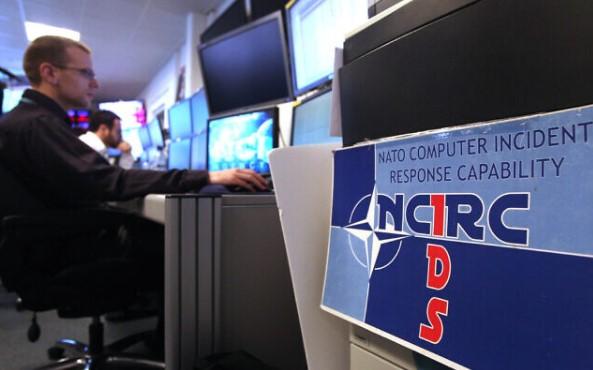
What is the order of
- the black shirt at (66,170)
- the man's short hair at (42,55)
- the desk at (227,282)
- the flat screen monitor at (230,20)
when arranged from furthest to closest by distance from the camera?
the flat screen monitor at (230,20) < the man's short hair at (42,55) < the black shirt at (66,170) < the desk at (227,282)

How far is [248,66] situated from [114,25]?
11.2 ft

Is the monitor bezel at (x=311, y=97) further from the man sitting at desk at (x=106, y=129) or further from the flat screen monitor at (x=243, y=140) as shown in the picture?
the man sitting at desk at (x=106, y=129)

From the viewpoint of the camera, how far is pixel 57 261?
3.74 ft

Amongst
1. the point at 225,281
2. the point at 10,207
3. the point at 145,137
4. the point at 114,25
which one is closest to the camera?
the point at 225,281

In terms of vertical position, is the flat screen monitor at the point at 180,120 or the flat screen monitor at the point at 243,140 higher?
the flat screen monitor at the point at 180,120

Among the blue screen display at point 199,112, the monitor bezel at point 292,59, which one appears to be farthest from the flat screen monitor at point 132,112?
the monitor bezel at point 292,59

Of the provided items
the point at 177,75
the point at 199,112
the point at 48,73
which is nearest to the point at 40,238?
the point at 48,73

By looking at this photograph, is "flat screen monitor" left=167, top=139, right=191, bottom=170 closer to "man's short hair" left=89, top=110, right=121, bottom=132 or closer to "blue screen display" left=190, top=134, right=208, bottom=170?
"blue screen display" left=190, top=134, right=208, bottom=170

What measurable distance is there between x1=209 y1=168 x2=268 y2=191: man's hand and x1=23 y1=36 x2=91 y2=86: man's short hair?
34.7 inches

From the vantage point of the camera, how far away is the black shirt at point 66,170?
3.65 ft

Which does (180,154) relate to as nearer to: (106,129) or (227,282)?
(106,129)

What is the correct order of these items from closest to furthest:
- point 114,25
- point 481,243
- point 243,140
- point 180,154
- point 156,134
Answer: point 481,243, point 243,140, point 180,154, point 156,134, point 114,25

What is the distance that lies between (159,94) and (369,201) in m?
6.47

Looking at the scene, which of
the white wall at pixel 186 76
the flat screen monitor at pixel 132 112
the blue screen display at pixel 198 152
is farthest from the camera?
the flat screen monitor at pixel 132 112
